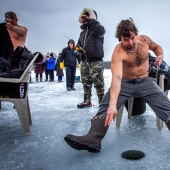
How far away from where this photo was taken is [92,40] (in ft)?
12.5

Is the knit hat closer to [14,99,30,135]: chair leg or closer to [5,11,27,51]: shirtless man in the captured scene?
[5,11,27,51]: shirtless man

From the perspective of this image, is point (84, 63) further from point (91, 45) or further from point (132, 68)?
point (132, 68)

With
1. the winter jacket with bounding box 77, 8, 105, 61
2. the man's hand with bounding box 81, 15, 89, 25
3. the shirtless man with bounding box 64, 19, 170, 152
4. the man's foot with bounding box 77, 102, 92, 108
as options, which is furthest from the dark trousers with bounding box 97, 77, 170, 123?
the man's hand with bounding box 81, 15, 89, 25

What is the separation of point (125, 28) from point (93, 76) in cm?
177

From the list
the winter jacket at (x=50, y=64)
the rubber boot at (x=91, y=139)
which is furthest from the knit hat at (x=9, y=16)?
the winter jacket at (x=50, y=64)

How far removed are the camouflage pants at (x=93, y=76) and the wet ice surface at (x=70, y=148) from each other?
0.70 metres

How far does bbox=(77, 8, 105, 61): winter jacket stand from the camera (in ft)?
12.0


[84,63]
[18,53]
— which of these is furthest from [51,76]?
[18,53]

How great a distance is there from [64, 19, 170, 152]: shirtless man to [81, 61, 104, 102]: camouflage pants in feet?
4.59

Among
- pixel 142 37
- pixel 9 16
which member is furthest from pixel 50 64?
pixel 142 37

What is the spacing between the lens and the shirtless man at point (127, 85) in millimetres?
1825

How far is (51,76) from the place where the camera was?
1141cm

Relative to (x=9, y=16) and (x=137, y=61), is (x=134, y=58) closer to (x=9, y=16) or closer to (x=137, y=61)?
(x=137, y=61)

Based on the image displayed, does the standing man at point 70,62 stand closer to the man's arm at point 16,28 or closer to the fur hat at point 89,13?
the fur hat at point 89,13
